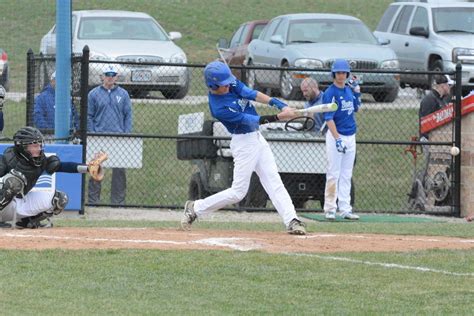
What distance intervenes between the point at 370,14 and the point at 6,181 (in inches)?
1079

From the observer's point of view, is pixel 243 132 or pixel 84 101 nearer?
pixel 243 132

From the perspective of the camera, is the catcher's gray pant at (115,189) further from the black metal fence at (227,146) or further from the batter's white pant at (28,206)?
the batter's white pant at (28,206)

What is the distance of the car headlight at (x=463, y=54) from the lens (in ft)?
73.5

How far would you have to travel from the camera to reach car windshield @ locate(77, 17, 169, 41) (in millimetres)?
22375

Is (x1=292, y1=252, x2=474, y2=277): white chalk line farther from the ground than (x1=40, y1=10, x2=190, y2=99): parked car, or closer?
closer

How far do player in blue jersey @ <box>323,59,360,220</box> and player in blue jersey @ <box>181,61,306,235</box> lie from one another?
8.91 ft

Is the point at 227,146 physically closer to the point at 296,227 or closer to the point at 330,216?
the point at 330,216

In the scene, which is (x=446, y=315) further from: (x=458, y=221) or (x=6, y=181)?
(x=458, y=221)

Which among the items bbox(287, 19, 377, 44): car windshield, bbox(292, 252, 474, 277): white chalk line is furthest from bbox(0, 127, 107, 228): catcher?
bbox(287, 19, 377, 44): car windshield

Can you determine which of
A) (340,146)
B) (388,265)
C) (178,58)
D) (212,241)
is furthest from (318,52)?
(388,265)

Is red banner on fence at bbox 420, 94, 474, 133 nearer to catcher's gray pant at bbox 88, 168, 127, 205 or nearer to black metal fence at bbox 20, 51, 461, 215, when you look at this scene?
black metal fence at bbox 20, 51, 461, 215

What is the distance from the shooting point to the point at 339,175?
1507 centimetres

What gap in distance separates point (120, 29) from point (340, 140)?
356 inches

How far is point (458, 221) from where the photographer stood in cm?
1603
